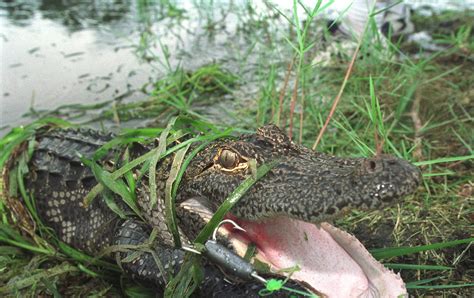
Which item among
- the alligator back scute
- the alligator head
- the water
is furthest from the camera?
the water

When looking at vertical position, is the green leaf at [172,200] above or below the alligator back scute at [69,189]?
above

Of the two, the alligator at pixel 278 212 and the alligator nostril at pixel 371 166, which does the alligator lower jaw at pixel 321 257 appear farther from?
the alligator nostril at pixel 371 166

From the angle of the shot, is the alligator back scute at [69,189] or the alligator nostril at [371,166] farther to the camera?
the alligator back scute at [69,189]

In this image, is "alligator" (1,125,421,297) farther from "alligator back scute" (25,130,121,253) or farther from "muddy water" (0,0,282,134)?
"muddy water" (0,0,282,134)

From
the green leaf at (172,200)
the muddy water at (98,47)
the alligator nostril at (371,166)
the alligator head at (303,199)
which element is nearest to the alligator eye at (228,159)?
the alligator head at (303,199)

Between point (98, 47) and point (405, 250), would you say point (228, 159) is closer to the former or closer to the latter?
point (405, 250)

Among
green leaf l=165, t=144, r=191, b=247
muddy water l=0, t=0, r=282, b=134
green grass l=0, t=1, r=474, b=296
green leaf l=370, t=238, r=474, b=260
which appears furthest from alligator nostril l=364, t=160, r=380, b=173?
muddy water l=0, t=0, r=282, b=134

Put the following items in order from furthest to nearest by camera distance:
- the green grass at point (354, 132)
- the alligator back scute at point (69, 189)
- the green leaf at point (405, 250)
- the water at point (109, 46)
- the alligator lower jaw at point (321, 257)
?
the water at point (109, 46), the alligator back scute at point (69, 189), the green grass at point (354, 132), the green leaf at point (405, 250), the alligator lower jaw at point (321, 257)
